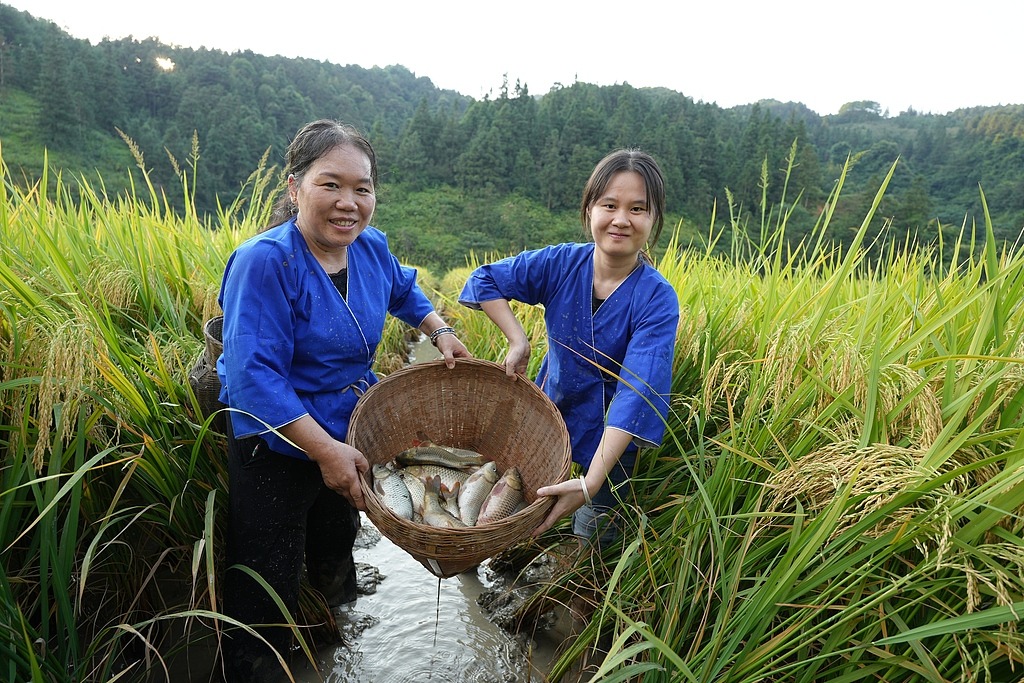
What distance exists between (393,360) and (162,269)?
3364 millimetres

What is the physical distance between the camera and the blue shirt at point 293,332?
1.77 meters

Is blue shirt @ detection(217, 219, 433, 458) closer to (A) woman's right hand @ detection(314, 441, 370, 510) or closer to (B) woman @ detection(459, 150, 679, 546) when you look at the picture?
(A) woman's right hand @ detection(314, 441, 370, 510)

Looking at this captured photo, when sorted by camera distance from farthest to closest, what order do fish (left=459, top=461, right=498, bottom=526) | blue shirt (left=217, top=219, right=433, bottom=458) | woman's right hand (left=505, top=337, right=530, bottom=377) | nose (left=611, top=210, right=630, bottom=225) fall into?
woman's right hand (left=505, top=337, right=530, bottom=377), fish (left=459, top=461, right=498, bottom=526), nose (left=611, top=210, right=630, bottom=225), blue shirt (left=217, top=219, right=433, bottom=458)

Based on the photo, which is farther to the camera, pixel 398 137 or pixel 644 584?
pixel 398 137

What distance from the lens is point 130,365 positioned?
204 centimetres

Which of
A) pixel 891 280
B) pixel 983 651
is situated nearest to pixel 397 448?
pixel 983 651

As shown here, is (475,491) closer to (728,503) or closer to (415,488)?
(415,488)

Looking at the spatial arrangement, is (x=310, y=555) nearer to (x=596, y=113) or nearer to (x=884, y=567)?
(x=884, y=567)

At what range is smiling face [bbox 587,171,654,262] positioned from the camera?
2168 millimetres

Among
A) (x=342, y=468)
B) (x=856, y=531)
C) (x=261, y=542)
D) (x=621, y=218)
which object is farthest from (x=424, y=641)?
(x=621, y=218)

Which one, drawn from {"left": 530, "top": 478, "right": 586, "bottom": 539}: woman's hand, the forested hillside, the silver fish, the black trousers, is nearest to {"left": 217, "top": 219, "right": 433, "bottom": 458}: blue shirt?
the black trousers

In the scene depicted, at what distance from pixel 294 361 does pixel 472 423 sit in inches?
40.3

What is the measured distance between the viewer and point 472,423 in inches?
110

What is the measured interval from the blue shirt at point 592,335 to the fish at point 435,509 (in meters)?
0.61
